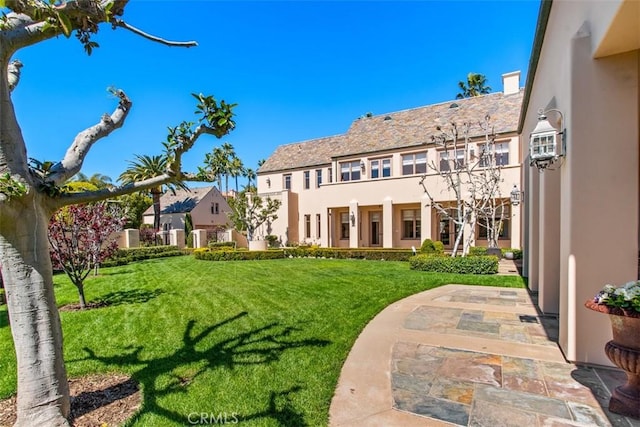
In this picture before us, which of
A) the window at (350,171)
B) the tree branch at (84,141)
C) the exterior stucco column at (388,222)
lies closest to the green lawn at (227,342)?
the tree branch at (84,141)

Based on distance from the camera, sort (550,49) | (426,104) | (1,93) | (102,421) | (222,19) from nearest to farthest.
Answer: (1,93), (102,421), (550,49), (222,19), (426,104)

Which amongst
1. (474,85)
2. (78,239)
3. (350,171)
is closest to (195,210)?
(350,171)

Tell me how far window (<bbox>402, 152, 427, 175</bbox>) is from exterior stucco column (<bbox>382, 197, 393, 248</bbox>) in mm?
2265

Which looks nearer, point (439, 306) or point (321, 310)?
point (321, 310)

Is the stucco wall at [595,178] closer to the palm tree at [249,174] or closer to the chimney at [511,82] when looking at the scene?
the chimney at [511,82]

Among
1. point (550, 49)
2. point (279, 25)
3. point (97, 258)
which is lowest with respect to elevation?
point (97, 258)

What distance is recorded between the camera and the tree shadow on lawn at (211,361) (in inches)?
126

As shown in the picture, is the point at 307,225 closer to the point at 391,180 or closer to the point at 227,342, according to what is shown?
the point at 391,180

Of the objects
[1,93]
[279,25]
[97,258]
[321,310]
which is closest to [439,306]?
[321,310]

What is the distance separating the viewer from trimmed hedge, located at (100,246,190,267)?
17689 mm

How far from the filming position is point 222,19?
8711 mm

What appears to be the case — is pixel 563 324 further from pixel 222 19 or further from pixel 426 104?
pixel 426 104

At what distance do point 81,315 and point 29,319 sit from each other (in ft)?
16.0

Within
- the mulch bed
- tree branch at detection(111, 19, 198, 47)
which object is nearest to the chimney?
tree branch at detection(111, 19, 198, 47)
